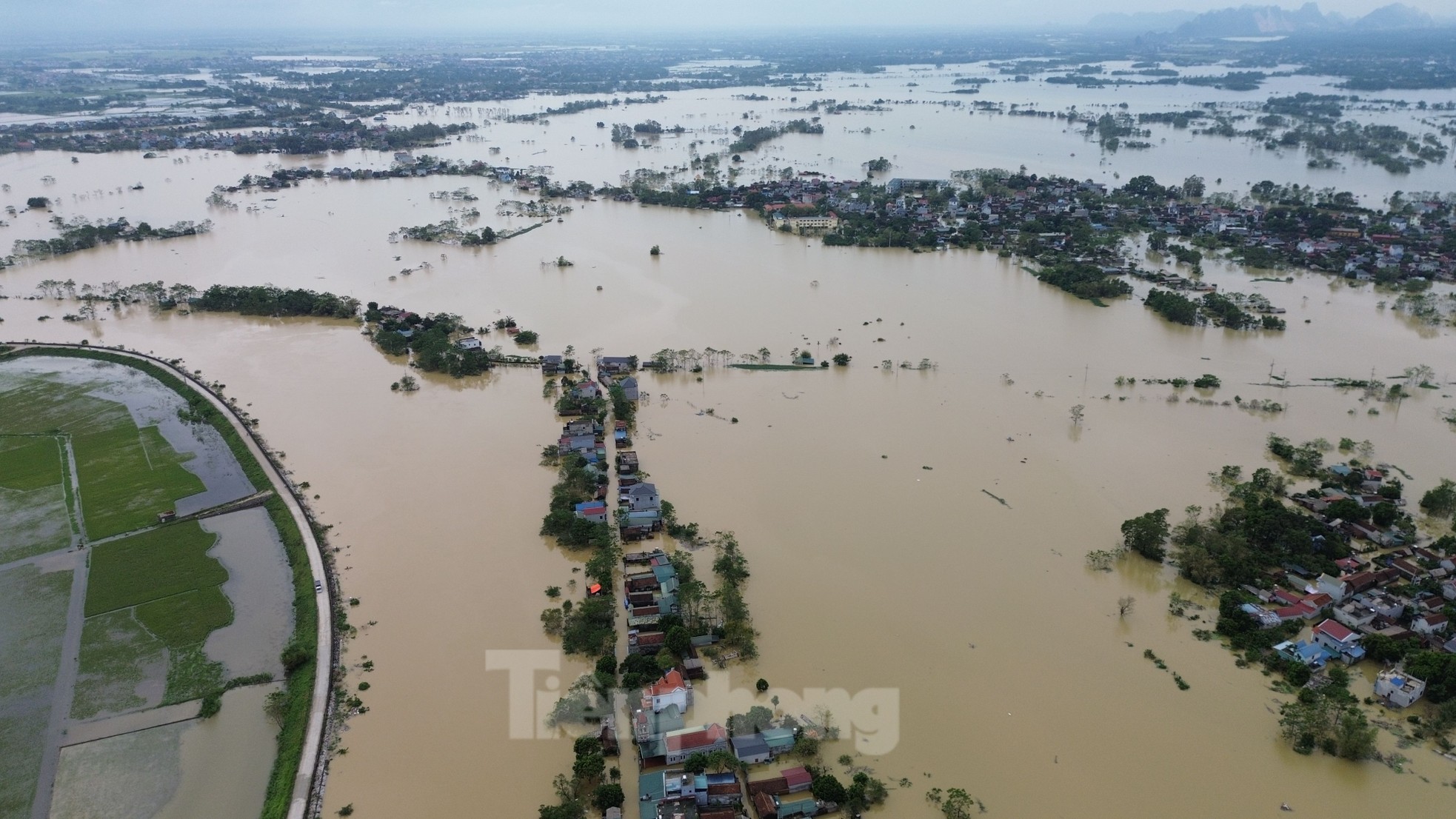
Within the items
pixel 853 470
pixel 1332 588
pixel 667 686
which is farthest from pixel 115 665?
pixel 1332 588

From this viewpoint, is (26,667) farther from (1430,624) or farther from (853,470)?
(1430,624)

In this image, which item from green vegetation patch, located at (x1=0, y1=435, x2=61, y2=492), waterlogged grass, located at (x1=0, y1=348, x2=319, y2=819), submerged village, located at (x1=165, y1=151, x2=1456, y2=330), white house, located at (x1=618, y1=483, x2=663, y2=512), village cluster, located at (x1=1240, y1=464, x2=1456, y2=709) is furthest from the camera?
submerged village, located at (x1=165, y1=151, x2=1456, y2=330)

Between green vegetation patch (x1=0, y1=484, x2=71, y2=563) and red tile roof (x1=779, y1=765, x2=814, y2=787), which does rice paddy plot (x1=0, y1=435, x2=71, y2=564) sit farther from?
red tile roof (x1=779, y1=765, x2=814, y2=787)

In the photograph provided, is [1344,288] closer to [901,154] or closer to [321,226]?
[901,154]

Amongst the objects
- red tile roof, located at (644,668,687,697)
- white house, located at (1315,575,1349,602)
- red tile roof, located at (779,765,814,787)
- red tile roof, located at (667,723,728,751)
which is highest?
white house, located at (1315,575,1349,602)

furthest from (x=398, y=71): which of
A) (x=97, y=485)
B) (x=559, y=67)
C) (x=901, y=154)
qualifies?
(x=97, y=485)

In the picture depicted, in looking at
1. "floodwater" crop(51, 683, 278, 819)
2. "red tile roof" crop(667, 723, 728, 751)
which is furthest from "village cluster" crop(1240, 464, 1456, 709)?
"floodwater" crop(51, 683, 278, 819)
